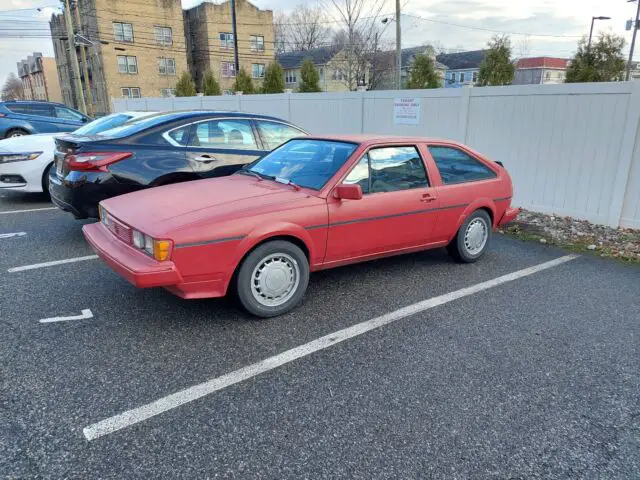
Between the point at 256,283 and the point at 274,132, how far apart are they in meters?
3.17

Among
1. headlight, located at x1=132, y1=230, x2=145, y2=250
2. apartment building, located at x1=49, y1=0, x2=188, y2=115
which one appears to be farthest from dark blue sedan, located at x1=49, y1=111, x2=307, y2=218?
apartment building, located at x1=49, y1=0, x2=188, y2=115

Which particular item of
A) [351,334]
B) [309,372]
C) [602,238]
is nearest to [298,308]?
[351,334]

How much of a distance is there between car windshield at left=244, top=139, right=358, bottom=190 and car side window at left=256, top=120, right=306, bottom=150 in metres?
1.28

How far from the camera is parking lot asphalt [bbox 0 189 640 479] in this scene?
233cm

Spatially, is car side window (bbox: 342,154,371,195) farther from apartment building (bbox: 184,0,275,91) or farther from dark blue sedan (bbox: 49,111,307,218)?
apartment building (bbox: 184,0,275,91)

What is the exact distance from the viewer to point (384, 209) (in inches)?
171

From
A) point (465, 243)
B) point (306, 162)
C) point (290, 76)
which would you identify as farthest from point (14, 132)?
point (290, 76)

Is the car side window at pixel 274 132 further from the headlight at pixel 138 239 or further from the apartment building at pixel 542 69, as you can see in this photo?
the apartment building at pixel 542 69

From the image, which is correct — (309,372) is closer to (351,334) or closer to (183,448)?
(351,334)

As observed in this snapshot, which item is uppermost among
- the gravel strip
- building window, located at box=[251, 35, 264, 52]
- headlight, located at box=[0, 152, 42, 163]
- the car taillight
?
building window, located at box=[251, 35, 264, 52]

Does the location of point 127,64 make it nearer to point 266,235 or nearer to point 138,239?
point 138,239

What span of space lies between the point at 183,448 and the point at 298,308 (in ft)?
6.00

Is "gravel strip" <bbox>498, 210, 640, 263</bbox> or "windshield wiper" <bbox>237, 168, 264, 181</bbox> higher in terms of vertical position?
"windshield wiper" <bbox>237, 168, 264, 181</bbox>

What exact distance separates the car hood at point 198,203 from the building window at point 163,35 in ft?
145
